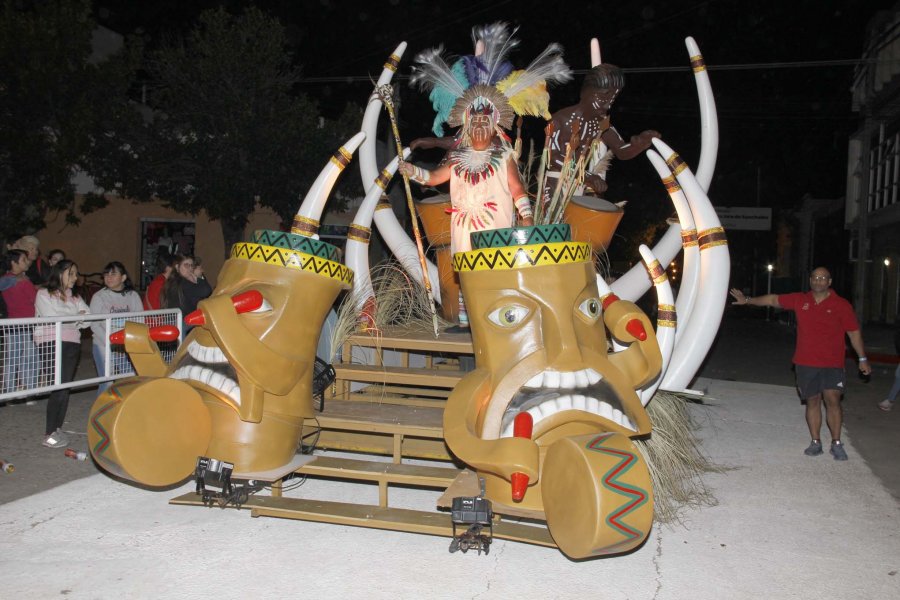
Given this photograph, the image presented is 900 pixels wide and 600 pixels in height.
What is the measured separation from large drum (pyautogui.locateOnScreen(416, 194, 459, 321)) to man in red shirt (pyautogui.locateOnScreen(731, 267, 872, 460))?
2.14 meters

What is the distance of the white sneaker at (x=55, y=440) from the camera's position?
557 cm

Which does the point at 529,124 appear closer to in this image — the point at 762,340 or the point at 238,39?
the point at 238,39

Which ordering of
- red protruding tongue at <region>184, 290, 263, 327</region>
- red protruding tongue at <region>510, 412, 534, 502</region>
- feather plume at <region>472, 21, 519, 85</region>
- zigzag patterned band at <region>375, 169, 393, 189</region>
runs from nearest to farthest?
red protruding tongue at <region>510, 412, 534, 502</region> → red protruding tongue at <region>184, 290, 263, 327</region> → feather plume at <region>472, 21, 519, 85</region> → zigzag patterned band at <region>375, 169, 393, 189</region>

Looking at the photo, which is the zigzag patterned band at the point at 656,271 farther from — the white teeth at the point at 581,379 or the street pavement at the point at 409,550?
the street pavement at the point at 409,550

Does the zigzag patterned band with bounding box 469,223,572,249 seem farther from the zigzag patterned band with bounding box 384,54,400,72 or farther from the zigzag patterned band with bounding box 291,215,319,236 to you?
the zigzag patterned band with bounding box 384,54,400,72

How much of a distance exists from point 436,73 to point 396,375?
223 centimetres

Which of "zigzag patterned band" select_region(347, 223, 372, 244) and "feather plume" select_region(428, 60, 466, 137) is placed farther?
"zigzag patterned band" select_region(347, 223, 372, 244)

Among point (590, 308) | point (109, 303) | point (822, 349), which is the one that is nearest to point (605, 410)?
point (590, 308)

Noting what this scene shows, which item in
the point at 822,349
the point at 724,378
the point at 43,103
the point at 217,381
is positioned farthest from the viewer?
the point at 43,103

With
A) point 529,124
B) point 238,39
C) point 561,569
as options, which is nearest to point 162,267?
point 561,569

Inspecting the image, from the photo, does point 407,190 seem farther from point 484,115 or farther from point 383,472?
point 383,472

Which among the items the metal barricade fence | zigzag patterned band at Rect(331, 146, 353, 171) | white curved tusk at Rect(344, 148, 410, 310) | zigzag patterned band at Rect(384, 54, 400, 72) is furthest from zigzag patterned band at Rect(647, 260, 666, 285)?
the metal barricade fence

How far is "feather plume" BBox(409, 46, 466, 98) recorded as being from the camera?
17.4ft

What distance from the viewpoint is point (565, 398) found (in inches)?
129
